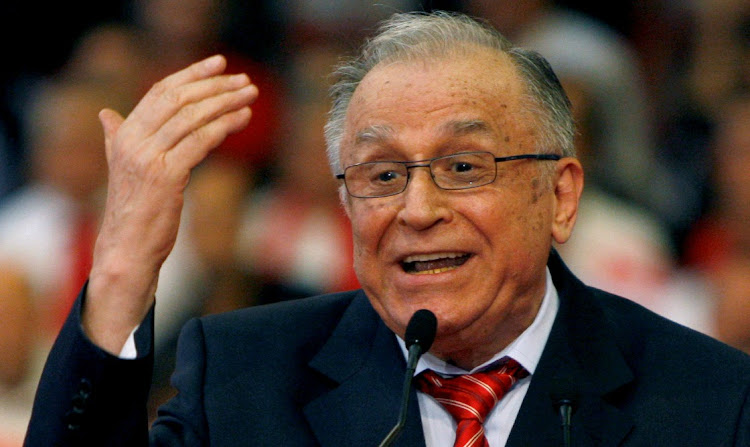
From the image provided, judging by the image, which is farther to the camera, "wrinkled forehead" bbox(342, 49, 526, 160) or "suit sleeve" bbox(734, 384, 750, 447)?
"wrinkled forehead" bbox(342, 49, 526, 160)

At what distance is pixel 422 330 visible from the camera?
213 centimetres

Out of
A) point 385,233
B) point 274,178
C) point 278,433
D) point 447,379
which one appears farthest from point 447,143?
point 274,178

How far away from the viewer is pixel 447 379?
2.50m

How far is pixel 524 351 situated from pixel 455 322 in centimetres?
26

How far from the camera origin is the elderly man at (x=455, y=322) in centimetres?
238

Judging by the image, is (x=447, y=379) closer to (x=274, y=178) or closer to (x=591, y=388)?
(x=591, y=388)

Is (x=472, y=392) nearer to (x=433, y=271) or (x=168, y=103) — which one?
(x=433, y=271)

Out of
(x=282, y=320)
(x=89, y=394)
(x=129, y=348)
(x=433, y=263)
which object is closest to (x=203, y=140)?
(x=129, y=348)

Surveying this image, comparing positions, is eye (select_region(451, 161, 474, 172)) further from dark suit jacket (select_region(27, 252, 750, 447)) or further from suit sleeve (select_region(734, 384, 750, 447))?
suit sleeve (select_region(734, 384, 750, 447))

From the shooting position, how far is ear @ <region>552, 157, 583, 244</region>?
8.61ft

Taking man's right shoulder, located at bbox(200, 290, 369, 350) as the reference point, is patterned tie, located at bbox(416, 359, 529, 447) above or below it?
below

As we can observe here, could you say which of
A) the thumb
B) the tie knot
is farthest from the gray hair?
the thumb

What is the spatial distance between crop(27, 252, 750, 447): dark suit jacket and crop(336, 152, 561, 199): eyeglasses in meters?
0.36

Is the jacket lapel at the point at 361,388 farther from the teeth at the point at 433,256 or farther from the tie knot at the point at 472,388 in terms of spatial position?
the teeth at the point at 433,256
